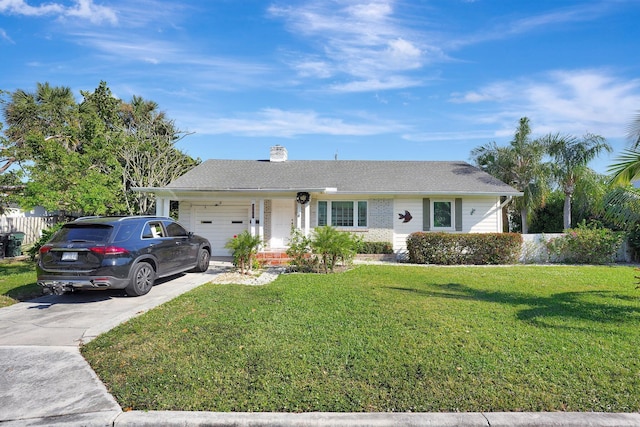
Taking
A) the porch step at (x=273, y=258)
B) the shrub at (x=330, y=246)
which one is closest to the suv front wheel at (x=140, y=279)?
the shrub at (x=330, y=246)

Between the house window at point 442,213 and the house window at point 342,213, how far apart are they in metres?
3.06

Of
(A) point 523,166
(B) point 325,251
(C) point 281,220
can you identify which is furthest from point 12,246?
(A) point 523,166

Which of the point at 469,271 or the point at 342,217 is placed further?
the point at 342,217

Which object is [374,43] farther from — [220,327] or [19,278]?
[19,278]

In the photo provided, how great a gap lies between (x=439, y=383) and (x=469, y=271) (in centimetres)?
817

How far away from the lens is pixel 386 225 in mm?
15242

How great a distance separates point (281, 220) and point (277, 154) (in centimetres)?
495

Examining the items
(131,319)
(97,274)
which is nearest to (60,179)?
(97,274)

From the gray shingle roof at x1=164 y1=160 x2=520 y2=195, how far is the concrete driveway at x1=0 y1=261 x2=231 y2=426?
7293mm

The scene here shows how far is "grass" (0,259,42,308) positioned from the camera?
7.58 m

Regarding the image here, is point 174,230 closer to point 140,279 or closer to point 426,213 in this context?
point 140,279

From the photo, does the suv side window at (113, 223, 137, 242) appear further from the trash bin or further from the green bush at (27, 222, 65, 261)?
the trash bin

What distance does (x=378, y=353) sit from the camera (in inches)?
166

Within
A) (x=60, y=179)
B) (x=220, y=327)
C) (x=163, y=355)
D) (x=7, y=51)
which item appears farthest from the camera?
(x=7, y=51)
